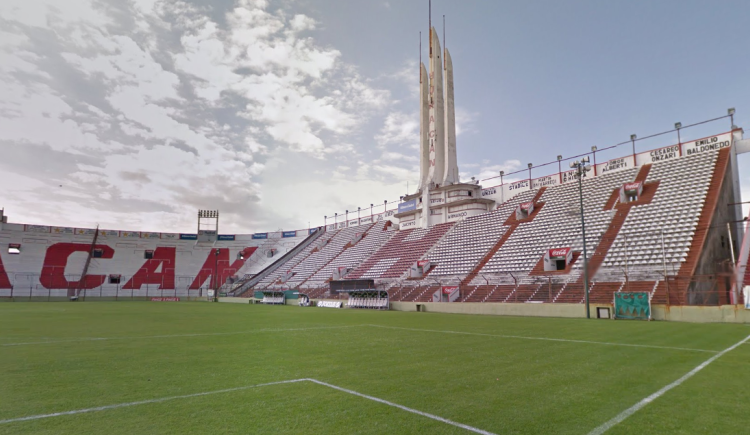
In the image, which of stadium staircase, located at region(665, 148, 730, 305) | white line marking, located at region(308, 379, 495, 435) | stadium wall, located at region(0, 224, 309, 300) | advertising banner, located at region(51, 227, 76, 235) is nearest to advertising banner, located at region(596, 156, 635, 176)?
stadium staircase, located at region(665, 148, 730, 305)

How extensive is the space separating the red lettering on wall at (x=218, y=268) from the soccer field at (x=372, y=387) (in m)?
68.2

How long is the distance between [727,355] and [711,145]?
35.9 meters

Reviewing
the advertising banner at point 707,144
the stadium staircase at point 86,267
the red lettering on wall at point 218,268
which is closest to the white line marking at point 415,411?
the advertising banner at point 707,144

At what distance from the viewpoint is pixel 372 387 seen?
684 cm

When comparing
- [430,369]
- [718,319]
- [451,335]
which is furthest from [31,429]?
[718,319]

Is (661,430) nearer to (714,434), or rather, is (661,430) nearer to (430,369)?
(714,434)

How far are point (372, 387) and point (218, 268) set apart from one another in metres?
79.7

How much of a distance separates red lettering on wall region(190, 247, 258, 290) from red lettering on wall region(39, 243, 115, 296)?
14876mm

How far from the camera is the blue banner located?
60.8m

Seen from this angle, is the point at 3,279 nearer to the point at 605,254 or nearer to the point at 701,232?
the point at 605,254

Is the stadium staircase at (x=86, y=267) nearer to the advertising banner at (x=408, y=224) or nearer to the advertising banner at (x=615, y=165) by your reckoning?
the advertising banner at (x=408, y=224)

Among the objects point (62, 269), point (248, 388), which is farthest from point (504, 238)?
point (62, 269)

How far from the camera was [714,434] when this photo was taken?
189 inches

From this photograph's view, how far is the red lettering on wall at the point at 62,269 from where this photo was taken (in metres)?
66.0
